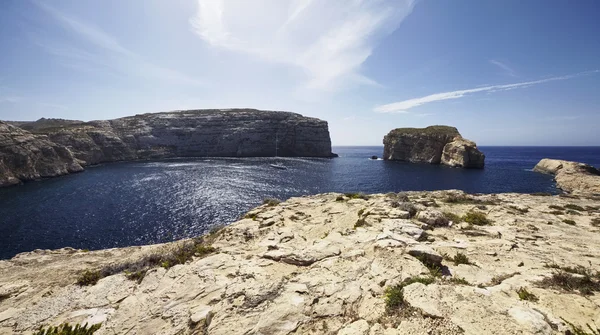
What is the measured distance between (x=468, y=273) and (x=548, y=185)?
74792 millimetres

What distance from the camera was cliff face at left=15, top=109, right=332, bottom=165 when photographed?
5325 inches

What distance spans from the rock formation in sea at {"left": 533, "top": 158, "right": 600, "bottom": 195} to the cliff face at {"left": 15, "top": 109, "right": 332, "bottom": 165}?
10171cm

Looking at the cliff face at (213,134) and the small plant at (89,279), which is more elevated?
the cliff face at (213,134)

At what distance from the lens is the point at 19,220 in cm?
3844

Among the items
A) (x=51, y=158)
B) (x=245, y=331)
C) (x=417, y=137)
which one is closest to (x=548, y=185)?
(x=417, y=137)

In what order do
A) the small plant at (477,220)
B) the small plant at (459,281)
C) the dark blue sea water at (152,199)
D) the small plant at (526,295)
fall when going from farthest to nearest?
1. the dark blue sea water at (152,199)
2. the small plant at (477,220)
3. the small plant at (459,281)
4. the small plant at (526,295)

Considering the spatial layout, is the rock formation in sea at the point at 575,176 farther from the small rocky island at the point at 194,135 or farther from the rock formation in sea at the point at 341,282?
the small rocky island at the point at 194,135

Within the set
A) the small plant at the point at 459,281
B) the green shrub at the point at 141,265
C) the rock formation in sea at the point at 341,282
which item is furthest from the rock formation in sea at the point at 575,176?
the green shrub at the point at 141,265

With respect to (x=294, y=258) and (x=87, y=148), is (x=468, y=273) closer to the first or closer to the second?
(x=294, y=258)

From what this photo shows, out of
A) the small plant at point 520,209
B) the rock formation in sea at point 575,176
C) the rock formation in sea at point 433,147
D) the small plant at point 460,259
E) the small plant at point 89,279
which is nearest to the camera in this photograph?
the small plant at point 460,259

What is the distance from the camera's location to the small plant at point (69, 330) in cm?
847

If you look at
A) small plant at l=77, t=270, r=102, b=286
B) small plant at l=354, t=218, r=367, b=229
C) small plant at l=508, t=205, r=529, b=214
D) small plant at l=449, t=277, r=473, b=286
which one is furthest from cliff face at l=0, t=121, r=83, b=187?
small plant at l=508, t=205, r=529, b=214

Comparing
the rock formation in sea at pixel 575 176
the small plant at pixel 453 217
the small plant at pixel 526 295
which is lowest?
the rock formation in sea at pixel 575 176

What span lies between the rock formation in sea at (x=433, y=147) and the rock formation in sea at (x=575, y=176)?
19539mm
